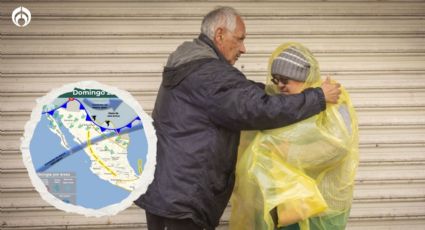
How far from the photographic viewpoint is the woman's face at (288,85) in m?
3.73

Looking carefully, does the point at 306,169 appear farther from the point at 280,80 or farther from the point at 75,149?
the point at 75,149

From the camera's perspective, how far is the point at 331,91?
11.9 ft

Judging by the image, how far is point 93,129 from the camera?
13.5 ft

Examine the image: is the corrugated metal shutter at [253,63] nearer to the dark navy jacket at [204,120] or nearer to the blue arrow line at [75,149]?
the blue arrow line at [75,149]

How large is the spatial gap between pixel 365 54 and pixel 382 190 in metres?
1.06

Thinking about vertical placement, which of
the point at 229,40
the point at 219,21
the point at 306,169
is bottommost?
the point at 306,169

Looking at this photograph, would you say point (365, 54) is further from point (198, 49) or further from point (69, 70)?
point (69, 70)

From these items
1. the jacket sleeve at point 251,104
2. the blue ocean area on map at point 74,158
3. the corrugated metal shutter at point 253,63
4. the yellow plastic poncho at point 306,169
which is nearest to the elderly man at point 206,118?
the jacket sleeve at point 251,104

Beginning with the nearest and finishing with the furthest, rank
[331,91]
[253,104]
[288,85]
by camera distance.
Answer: [253,104] → [331,91] → [288,85]

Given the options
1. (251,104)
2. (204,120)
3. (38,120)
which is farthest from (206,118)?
(38,120)

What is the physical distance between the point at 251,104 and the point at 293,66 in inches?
15.2

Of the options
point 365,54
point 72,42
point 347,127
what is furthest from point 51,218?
point 365,54

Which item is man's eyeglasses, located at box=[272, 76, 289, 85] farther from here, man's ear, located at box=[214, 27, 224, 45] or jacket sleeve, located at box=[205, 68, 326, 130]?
man's ear, located at box=[214, 27, 224, 45]

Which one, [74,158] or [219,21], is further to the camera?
[74,158]
